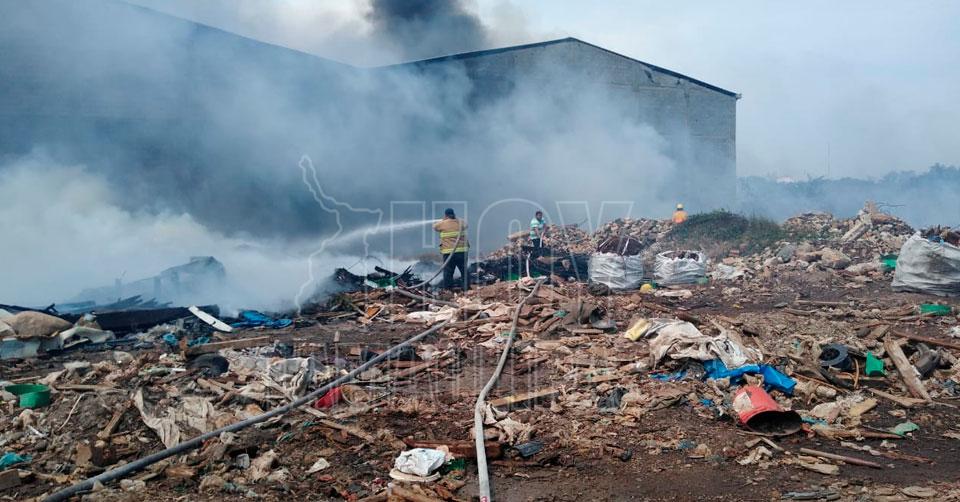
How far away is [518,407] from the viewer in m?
5.19

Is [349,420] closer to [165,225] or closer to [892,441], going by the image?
[892,441]

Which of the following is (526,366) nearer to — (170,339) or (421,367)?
(421,367)

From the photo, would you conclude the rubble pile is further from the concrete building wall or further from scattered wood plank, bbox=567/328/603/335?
the concrete building wall

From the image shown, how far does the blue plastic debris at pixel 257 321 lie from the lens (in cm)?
892

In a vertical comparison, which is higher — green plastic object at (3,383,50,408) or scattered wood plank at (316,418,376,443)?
green plastic object at (3,383,50,408)

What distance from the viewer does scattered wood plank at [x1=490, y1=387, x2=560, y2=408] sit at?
5.20 m

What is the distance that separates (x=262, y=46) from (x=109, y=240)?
628 cm

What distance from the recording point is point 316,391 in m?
5.29

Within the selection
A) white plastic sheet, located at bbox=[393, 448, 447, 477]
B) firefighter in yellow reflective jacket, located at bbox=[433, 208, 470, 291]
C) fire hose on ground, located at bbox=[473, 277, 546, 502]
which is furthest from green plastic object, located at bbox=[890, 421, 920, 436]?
firefighter in yellow reflective jacket, located at bbox=[433, 208, 470, 291]

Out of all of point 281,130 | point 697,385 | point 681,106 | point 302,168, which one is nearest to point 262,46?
point 281,130

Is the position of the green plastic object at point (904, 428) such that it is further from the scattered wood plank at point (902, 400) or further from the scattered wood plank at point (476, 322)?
the scattered wood plank at point (476, 322)

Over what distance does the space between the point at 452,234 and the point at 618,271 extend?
3280mm

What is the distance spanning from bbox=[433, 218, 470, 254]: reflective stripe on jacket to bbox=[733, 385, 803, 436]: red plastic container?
24.2 feet

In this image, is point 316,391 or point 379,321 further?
point 379,321
